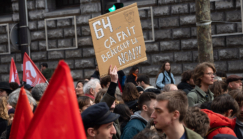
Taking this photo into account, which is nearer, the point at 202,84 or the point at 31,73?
the point at 202,84

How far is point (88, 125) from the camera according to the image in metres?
2.03

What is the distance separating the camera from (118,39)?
4.56 metres

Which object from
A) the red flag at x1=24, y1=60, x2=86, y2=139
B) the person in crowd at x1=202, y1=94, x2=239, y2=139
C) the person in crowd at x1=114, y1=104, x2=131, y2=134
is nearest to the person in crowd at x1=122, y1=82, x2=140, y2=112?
the person in crowd at x1=114, y1=104, x2=131, y2=134

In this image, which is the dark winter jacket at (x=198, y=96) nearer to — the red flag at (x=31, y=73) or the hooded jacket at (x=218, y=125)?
the hooded jacket at (x=218, y=125)

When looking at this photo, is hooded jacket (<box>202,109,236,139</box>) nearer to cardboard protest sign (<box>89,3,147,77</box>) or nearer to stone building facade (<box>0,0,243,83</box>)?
cardboard protest sign (<box>89,3,147,77</box>)

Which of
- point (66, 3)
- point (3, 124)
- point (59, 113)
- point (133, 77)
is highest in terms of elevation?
point (66, 3)

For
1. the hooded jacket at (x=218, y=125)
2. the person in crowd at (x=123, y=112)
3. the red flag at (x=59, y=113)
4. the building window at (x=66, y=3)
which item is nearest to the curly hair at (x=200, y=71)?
the person in crowd at (x=123, y=112)

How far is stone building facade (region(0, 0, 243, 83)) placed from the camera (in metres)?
8.24

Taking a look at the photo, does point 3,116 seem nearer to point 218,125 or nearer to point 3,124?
point 3,124

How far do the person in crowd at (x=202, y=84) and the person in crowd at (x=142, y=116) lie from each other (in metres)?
0.63

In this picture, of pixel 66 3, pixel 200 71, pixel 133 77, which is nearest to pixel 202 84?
pixel 200 71

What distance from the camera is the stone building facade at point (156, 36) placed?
824 cm

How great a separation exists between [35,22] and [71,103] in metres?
10.1

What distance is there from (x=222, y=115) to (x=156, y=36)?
21.5 ft
